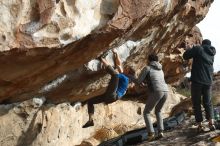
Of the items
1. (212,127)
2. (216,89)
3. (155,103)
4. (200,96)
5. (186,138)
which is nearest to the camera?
(200,96)

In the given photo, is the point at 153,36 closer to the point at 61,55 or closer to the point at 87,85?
the point at 87,85

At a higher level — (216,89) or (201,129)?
(216,89)

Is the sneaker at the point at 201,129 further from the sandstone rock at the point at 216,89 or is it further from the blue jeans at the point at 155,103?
the sandstone rock at the point at 216,89

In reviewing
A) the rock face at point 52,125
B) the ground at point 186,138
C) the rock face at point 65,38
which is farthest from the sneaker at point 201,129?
the rock face at point 52,125

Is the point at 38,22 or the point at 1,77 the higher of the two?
the point at 38,22

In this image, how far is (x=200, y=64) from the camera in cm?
1103

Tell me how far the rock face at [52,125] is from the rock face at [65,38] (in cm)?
36

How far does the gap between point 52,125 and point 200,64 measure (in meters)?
5.27

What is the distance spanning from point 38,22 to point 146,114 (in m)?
3.68

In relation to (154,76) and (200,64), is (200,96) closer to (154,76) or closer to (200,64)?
(200,64)

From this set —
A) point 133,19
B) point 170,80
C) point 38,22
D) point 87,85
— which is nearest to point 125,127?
point 87,85

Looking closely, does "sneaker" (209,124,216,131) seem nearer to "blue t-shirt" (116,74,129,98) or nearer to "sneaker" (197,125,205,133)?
"sneaker" (197,125,205,133)

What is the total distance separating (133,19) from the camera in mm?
10945

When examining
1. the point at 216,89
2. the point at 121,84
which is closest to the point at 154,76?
the point at 121,84
